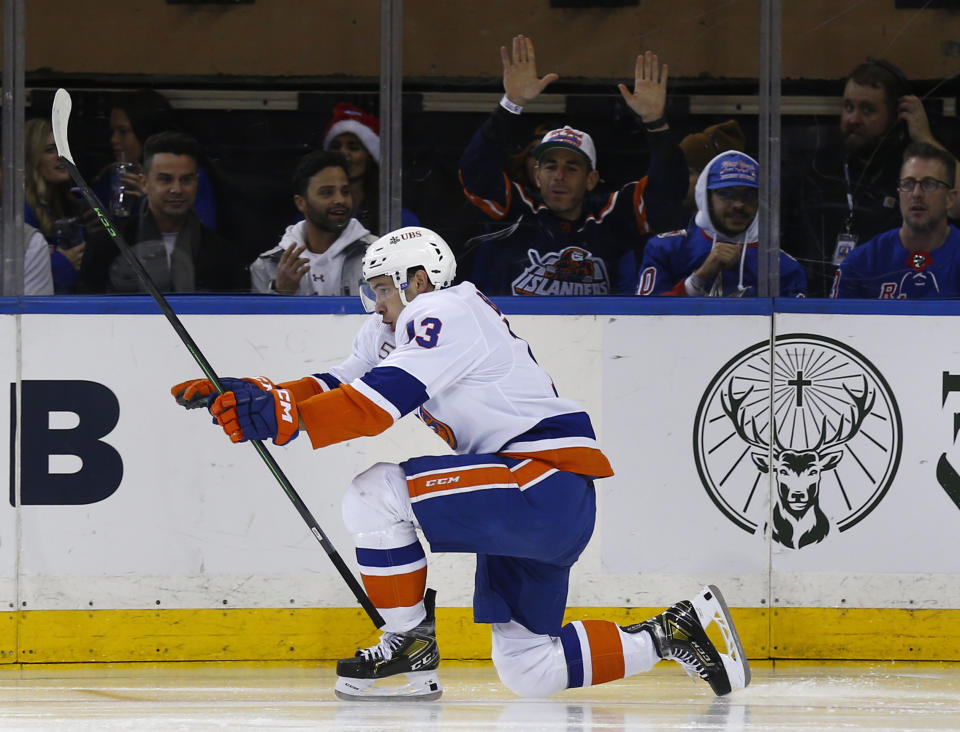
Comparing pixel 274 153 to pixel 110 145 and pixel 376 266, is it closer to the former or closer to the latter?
pixel 110 145

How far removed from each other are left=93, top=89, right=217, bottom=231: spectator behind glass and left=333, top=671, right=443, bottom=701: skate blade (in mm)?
1415

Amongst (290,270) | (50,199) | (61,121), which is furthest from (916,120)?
(50,199)

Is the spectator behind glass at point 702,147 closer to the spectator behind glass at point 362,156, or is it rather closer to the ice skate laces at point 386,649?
the spectator behind glass at point 362,156

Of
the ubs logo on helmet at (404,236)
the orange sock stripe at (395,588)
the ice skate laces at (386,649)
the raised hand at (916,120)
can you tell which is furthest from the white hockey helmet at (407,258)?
the raised hand at (916,120)

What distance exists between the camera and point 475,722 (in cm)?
261

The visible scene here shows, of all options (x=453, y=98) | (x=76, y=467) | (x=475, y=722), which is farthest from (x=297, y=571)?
(x=453, y=98)

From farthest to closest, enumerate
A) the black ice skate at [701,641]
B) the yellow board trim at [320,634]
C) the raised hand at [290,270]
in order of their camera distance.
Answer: the raised hand at [290,270] < the yellow board trim at [320,634] < the black ice skate at [701,641]

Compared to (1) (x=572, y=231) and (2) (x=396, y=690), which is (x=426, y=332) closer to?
(2) (x=396, y=690)

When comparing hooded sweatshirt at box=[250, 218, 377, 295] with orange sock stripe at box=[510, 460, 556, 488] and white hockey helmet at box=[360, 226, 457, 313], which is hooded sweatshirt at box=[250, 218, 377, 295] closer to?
white hockey helmet at box=[360, 226, 457, 313]

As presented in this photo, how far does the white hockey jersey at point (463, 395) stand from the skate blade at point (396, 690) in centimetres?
50

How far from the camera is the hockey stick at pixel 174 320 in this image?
2.90 m

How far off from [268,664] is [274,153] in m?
1.33

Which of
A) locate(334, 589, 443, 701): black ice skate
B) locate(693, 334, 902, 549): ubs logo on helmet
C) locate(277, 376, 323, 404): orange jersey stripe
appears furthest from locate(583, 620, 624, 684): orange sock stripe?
locate(277, 376, 323, 404): orange jersey stripe

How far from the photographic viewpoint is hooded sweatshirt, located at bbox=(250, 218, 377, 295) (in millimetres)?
3406
